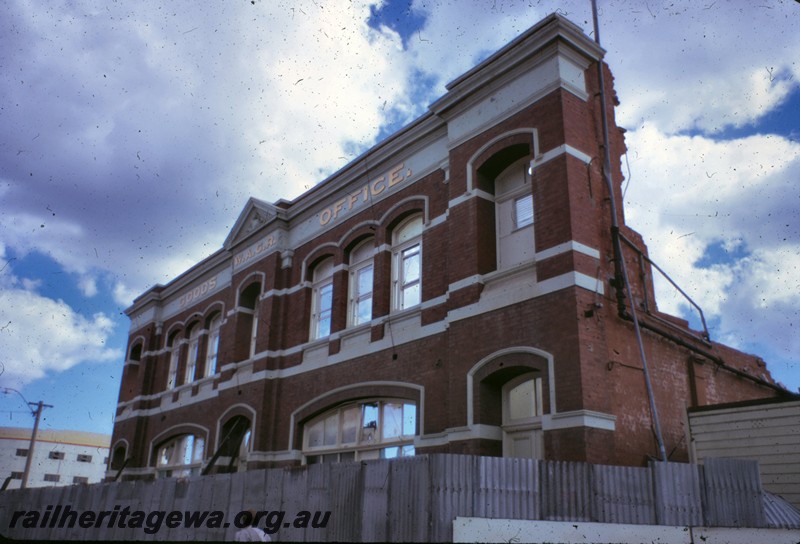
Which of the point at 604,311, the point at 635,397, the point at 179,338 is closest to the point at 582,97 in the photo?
the point at 604,311

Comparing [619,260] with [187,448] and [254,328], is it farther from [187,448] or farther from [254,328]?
[187,448]

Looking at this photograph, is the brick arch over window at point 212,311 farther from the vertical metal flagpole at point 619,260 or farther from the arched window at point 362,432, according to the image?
the vertical metal flagpole at point 619,260

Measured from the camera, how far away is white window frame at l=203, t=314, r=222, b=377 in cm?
2377

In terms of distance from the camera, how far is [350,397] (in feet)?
53.8

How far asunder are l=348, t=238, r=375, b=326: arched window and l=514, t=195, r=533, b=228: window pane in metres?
4.74

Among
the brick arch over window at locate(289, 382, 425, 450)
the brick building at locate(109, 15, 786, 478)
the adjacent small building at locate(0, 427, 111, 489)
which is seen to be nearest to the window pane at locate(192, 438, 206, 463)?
the brick building at locate(109, 15, 786, 478)

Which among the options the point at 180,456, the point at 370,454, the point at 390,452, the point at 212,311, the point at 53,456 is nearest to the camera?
the point at 390,452

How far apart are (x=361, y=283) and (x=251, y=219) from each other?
6.21 m

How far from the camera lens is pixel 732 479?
34.3 ft

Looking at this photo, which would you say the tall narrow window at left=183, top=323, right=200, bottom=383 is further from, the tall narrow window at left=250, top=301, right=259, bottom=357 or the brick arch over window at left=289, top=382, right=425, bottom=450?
the brick arch over window at left=289, top=382, right=425, bottom=450

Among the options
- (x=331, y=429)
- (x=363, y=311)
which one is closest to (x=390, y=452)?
(x=331, y=429)

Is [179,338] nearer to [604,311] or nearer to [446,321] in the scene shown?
[446,321]

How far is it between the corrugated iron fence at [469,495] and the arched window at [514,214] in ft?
15.6

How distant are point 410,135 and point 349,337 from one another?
16.3 feet
